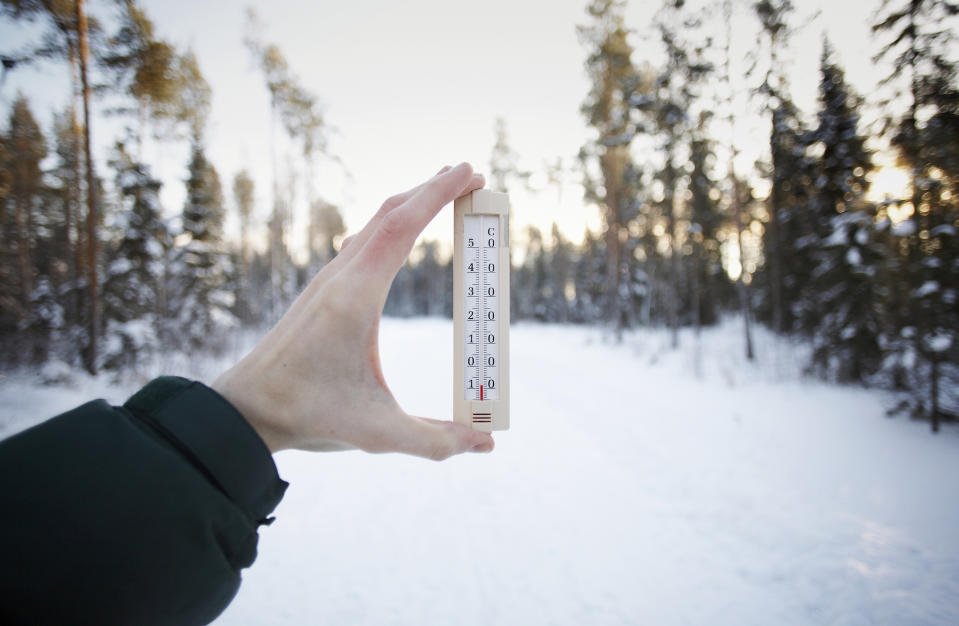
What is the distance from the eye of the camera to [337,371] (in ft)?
3.74

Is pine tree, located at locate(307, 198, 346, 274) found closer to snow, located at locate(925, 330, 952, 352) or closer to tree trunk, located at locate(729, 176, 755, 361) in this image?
tree trunk, located at locate(729, 176, 755, 361)

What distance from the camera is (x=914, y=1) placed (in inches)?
150

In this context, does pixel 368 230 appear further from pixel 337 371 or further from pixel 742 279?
pixel 742 279

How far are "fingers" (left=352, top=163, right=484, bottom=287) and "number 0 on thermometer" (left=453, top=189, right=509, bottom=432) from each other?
0.29m

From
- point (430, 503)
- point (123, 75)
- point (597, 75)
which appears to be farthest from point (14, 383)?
point (597, 75)

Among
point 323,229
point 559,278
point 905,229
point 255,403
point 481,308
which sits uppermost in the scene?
point 323,229

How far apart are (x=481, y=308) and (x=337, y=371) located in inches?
30.1

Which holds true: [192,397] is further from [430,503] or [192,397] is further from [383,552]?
[430,503]

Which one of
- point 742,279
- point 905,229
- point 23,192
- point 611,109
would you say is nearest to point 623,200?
point 611,109

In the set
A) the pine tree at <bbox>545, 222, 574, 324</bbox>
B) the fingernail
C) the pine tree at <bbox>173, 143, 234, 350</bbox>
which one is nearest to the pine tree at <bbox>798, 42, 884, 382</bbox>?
the fingernail

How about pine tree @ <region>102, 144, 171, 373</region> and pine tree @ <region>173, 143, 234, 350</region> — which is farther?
pine tree @ <region>173, 143, 234, 350</region>

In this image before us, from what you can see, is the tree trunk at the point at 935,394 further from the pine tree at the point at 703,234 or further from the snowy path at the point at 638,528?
the pine tree at the point at 703,234

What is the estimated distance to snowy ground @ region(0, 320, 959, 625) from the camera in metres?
2.09

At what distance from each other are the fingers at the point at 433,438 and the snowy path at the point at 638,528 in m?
1.26
